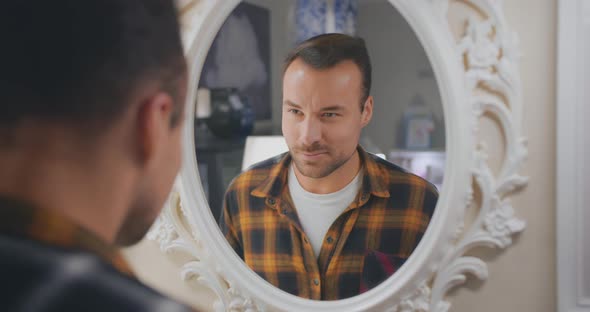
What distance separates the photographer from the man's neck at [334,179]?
93 cm

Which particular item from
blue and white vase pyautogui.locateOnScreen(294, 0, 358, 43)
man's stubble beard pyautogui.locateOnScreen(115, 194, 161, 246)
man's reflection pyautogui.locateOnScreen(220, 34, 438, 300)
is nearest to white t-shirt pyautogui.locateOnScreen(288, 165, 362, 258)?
man's reflection pyautogui.locateOnScreen(220, 34, 438, 300)

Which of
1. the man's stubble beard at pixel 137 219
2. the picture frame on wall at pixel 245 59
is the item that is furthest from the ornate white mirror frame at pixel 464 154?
the man's stubble beard at pixel 137 219

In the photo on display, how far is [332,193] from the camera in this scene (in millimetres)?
943

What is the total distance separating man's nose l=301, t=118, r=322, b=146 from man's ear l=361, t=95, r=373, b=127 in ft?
0.25

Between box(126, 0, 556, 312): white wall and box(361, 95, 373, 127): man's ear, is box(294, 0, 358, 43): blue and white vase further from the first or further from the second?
box(126, 0, 556, 312): white wall

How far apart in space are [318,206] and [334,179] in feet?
0.19

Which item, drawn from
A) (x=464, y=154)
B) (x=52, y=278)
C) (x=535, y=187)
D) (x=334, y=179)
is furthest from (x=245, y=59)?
(x=52, y=278)

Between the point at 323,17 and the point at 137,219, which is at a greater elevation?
the point at 323,17

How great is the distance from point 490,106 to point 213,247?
1.85ft

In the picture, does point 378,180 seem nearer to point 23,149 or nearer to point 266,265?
point 266,265

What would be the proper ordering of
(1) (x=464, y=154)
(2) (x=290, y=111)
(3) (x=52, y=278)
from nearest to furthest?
(3) (x=52, y=278) → (1) (x=464, y=154) → (2) (x=290, y=111)

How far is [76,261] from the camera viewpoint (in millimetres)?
283

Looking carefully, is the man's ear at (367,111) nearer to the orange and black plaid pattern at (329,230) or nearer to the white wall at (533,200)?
the orange and black plaid pattern at (329,230)

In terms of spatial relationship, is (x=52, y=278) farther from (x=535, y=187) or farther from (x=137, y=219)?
(x=535, y=187)
